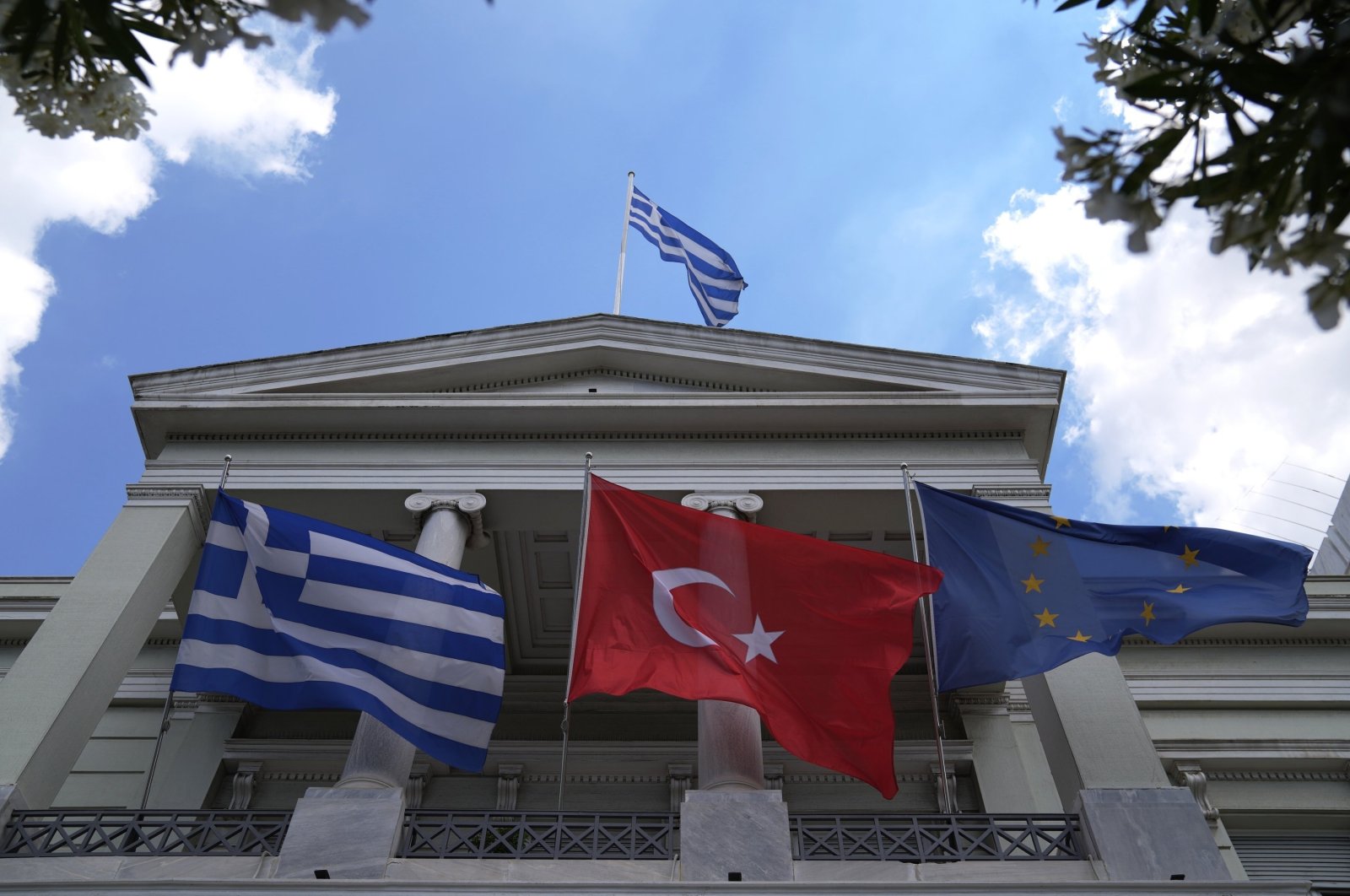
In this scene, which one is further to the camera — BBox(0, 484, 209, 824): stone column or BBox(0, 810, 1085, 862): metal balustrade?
BBox(0, 484, 209, 824): stone column

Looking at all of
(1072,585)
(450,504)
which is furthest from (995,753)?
(450,504)

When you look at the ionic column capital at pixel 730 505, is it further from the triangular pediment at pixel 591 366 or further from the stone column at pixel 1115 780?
the stone column at pixel 1115 780

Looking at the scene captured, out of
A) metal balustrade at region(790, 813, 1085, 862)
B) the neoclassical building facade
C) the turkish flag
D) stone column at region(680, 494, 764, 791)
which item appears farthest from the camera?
the neoclassical building facade

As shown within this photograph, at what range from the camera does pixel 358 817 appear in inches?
375

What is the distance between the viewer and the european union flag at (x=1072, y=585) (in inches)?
401

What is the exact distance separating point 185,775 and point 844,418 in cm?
909

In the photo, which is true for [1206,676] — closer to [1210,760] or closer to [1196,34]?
[1210,760]

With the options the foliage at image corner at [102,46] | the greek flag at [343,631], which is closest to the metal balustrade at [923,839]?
the greek flag at [343,631]

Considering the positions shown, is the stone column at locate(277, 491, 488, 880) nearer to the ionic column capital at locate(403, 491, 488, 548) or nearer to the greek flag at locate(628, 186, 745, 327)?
the ionic column capital at locate(403, 491, 488, 548)

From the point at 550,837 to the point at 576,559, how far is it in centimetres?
484

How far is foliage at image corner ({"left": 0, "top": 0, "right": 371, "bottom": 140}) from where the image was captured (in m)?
3.46

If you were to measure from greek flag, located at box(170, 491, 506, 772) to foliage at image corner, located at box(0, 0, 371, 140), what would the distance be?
20.2 ft

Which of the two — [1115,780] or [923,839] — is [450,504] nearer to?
[923,839]

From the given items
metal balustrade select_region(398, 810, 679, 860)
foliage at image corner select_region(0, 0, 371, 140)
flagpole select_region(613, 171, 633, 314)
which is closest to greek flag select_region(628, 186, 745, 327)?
flagpole select_region(613, 171, 633, 314)
